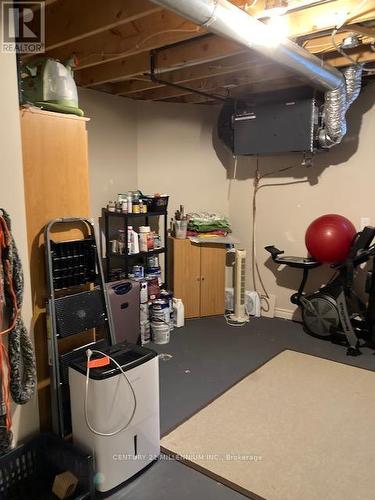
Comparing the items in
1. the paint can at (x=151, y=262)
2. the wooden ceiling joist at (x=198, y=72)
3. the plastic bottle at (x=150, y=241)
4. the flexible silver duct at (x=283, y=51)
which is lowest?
the paint can at (x=151, y=262)

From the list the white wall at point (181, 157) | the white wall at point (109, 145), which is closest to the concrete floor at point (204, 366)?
the white wall at point (181, 157)

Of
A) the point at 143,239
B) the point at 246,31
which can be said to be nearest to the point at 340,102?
the point at 246,31

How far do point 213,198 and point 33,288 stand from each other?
3.15m

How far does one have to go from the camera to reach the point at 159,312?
3.74 metres

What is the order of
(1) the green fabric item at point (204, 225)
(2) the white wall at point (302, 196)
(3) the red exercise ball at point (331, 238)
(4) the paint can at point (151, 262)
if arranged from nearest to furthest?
(3) the red exercise ball at point (331, 238), (2) the white wall at point (302, 196), (4) the paint can at point (151, 262), (1) the green fabric item at point (204, 225)

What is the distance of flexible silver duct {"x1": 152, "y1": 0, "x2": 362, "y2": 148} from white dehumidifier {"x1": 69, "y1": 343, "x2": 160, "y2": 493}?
1.73 metres

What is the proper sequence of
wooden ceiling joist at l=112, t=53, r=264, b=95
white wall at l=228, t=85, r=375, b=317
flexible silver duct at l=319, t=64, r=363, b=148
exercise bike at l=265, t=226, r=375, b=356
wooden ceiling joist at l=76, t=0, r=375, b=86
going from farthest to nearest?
white wall at l=228, t=85, r=375, b=317 → exercise bike at l=265, t=226, r=375, b=356 → flexible silver duct at l=319, t=64, r=363, b=148 → wooden ceiling joist at l=112, t=53, r=264, b=95 → wooden ceiling joist at l=76, t=0, r=375, b=86

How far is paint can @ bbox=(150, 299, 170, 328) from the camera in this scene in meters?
3.75

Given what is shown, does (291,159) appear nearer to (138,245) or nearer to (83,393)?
(138,245)

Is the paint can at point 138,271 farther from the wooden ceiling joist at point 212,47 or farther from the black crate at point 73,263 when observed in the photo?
the wooden ceiling joist at point 212,47

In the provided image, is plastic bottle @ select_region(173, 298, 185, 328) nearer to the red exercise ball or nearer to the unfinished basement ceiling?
the red exercise ball

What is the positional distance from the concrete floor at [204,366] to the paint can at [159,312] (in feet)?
0.82

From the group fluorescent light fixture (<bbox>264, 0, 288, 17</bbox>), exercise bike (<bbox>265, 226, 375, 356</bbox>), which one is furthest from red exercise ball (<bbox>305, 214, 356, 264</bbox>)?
fluorescent light fixture (<bbox>264, 0, 288, 17</bbox>)

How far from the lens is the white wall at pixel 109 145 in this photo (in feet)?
12.7
